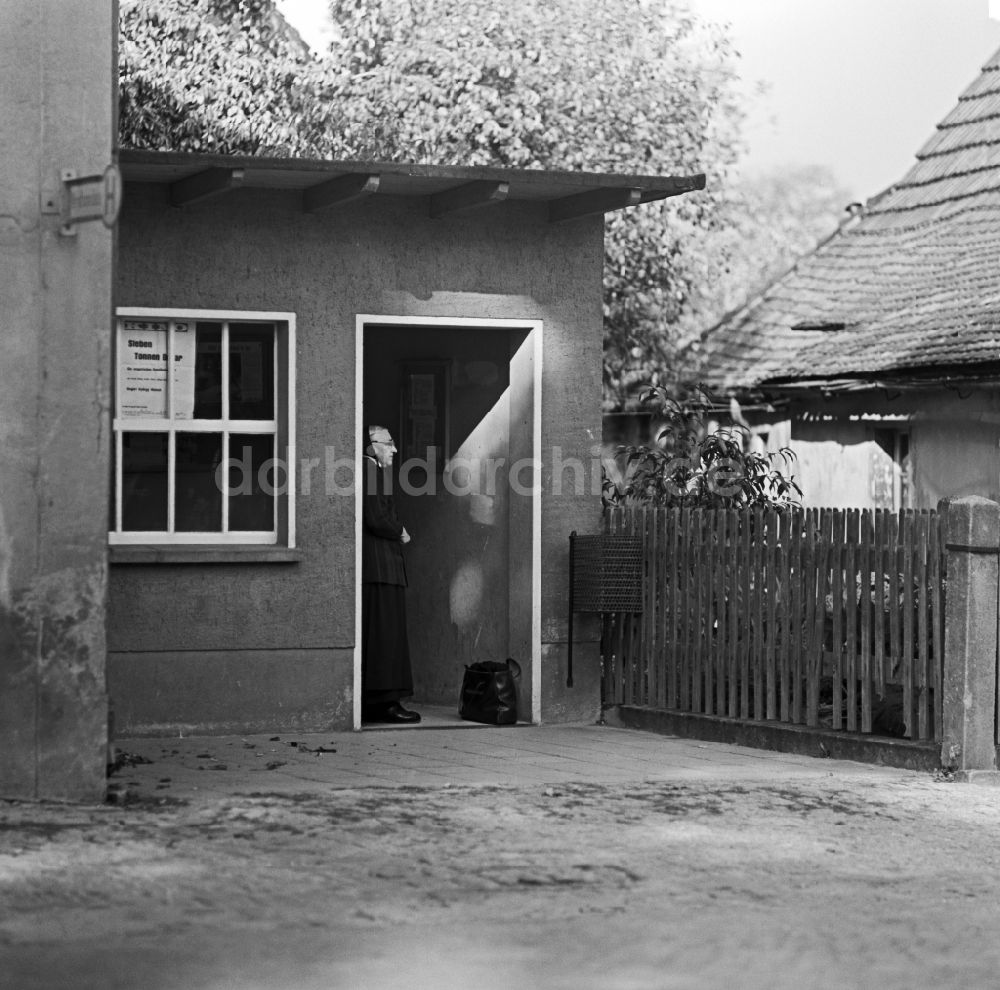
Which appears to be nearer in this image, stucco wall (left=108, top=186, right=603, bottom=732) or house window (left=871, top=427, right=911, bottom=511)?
stucco wall (left=108, top=186, right=603, bottom=732)

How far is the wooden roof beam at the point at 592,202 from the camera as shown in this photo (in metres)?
12.8

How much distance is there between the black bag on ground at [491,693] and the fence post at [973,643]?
344 cm

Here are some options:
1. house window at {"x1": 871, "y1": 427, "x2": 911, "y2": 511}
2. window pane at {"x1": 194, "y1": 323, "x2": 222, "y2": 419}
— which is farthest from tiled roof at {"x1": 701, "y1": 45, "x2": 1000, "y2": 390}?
window pane at {"x1": 194, "y1": 323, "x2": 222, "y2": 419}

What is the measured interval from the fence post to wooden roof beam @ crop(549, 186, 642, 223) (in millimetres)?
3355

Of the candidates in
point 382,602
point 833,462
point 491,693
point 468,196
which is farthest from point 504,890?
point 833,462

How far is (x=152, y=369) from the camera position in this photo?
1248 centimetres

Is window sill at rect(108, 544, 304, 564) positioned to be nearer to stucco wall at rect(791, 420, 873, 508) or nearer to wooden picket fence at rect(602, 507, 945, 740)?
wooden picket fence at rect(602, 507, 945, 740)

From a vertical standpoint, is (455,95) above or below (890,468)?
above

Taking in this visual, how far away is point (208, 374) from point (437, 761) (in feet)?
10.2

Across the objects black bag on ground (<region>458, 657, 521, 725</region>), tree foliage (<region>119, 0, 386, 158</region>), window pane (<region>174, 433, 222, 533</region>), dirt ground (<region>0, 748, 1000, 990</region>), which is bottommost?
dirt ground (<region>0, 748, 1000, 990</region>)

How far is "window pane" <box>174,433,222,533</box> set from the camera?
12.6m

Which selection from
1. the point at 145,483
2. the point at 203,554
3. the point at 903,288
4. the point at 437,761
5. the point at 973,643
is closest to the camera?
the point at 973,643

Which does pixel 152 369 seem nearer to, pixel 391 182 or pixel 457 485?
pixel 391 182

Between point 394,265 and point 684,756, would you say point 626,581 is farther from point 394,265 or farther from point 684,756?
point 394,265
